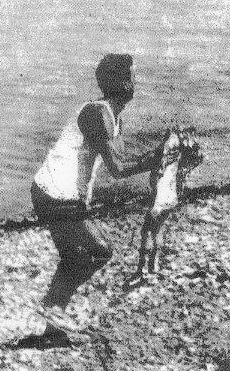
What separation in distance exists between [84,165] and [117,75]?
812 mm

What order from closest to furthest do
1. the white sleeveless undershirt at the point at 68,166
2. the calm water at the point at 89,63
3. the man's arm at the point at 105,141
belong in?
the man's arm at the point at 105,141, the white sleeveless undershirt at the point at 68,166, the calm water at the point at 89,63

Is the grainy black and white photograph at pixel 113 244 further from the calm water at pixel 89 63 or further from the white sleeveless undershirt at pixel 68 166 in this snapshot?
the calm water at pixel 89 63

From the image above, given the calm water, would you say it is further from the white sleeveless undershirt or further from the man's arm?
the man's arm

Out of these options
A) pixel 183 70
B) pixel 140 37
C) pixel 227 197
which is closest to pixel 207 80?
pixel 183 70

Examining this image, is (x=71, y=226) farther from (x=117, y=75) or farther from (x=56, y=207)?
(x=117, y=75)

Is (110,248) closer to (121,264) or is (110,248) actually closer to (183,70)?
(121,264)

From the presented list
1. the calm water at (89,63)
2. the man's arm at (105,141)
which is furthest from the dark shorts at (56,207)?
the calm water at (89,63)

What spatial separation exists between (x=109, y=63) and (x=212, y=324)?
2424 millimetres

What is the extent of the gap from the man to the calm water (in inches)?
106

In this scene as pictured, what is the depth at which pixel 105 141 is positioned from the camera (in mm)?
4496

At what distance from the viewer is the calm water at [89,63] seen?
9797 mm

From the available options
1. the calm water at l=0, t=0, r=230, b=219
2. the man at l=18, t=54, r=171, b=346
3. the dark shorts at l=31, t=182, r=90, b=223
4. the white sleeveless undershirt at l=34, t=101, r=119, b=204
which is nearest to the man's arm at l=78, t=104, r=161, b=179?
the man at l=18, t=54, r=171, b=346

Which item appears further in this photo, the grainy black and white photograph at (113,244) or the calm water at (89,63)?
the calm water at (89,63)

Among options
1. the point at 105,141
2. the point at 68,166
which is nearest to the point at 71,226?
the point at 68,166
